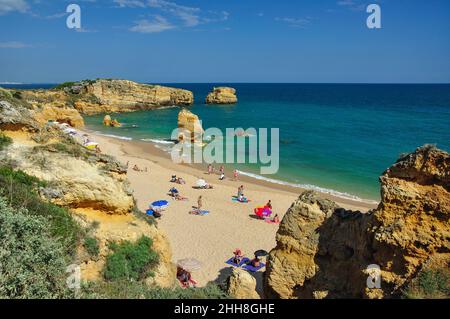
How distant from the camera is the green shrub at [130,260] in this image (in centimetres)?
876

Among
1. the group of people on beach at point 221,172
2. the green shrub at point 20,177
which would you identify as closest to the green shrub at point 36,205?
the green shrub at point 20,177

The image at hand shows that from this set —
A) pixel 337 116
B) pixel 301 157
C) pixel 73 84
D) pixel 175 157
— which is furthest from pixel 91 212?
pixel 73 84

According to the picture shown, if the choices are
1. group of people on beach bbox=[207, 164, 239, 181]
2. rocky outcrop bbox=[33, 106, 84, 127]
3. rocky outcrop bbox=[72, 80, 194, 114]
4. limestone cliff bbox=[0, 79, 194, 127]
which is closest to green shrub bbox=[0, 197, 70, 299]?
group of people on beach bbox=[207, 164, 239, 181]

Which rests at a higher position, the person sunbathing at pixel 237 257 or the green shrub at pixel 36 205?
the green shrub at pixel 36 205

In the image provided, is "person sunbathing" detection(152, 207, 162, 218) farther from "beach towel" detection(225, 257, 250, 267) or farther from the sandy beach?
"beach towel" detection(225, 257, 250, 267)

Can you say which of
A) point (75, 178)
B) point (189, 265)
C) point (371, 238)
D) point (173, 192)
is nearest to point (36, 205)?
point (75, 178)

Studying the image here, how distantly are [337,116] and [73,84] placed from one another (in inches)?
2186

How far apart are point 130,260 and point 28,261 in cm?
361

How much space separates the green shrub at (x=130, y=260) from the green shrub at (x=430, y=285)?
6.06 m

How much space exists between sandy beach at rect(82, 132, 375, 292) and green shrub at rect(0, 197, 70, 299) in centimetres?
747

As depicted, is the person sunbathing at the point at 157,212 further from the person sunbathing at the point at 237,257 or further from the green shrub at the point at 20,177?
the green shrub at the point at 20,177

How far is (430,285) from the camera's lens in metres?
6.16
